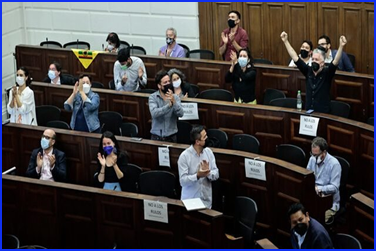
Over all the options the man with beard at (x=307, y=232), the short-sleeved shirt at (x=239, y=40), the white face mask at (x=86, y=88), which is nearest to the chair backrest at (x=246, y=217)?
the man with beard at (x=307, y=232)

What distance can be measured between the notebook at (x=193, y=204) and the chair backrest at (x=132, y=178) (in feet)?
3.61

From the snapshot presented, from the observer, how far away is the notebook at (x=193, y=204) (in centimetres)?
908

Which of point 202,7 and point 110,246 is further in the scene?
point 202,7

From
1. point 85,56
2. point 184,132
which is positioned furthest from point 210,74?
point 85,56

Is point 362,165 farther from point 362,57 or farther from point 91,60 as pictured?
point 91,60

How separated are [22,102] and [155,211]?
3.39 m

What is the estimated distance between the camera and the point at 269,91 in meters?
12.3

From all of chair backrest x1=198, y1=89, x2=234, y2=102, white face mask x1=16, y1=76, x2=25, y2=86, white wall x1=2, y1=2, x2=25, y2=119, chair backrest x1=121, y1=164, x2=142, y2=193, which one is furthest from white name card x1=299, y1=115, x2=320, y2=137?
white wall x1=2, y1=2, x2=25, y2=119

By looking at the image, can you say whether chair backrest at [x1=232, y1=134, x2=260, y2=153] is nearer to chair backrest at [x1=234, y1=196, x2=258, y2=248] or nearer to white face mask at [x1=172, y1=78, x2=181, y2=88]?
white face mask at [x1=172, y1=78, x2=181, y2=88]

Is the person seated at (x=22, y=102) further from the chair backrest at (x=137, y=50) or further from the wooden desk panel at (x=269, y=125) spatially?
the chair backrest at (x=137, y=50)

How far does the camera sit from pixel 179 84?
11562 millimetres

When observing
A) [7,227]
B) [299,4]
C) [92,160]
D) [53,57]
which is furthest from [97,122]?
[299,4]

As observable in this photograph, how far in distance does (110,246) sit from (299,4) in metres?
5.97

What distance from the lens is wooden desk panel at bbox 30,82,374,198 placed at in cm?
1048
